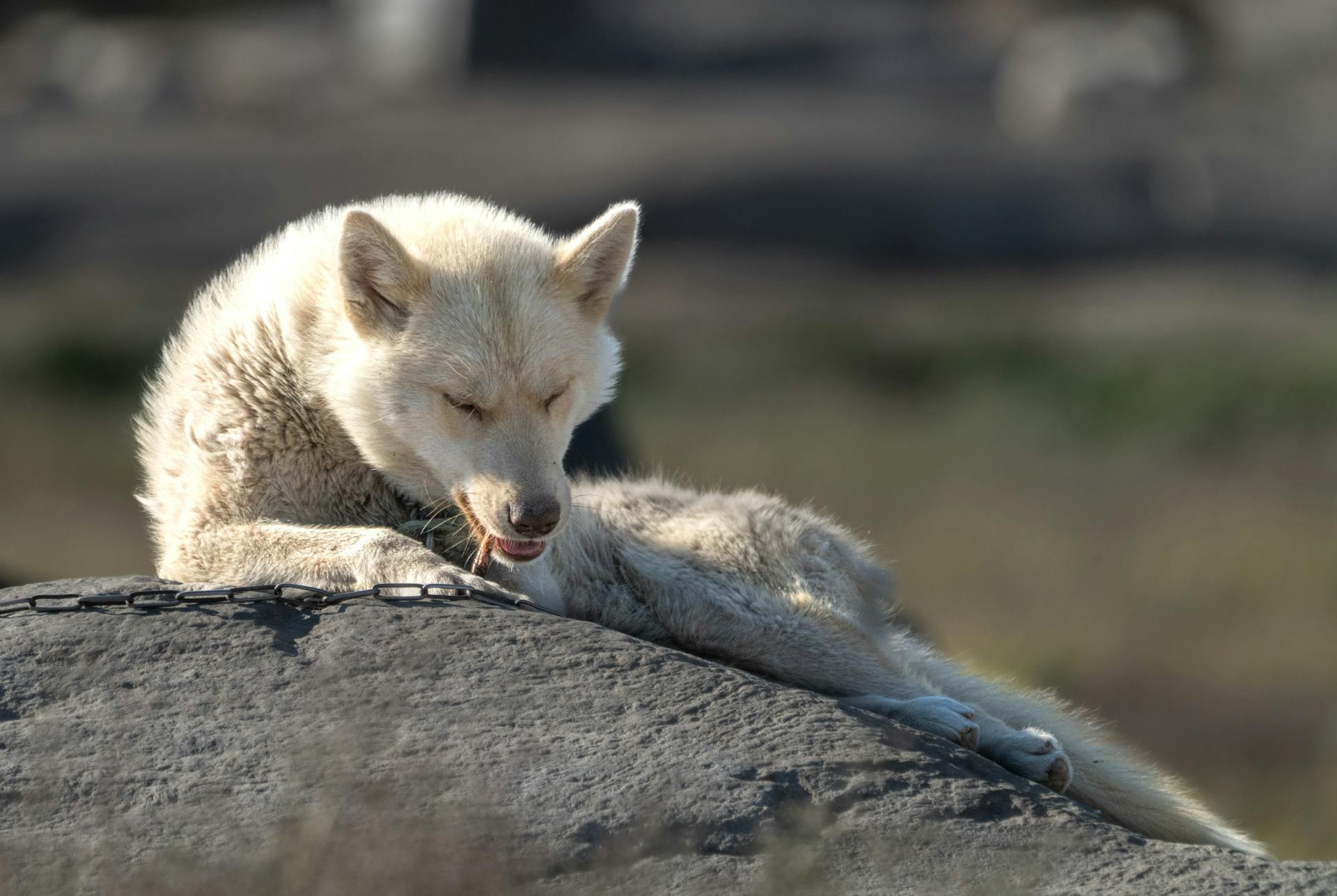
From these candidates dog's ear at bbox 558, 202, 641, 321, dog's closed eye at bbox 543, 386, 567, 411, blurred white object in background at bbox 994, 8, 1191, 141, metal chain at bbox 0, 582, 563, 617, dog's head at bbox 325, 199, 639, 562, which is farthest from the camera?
blurred white object in background at bbox 994, 8, 1191, 141

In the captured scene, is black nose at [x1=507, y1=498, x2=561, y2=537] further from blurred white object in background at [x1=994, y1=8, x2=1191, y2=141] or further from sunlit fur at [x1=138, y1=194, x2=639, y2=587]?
blurred white object in background at [x1=994, y1=8, x2=1191, y2=141]

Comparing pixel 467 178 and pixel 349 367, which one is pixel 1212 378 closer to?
pixel 467 178

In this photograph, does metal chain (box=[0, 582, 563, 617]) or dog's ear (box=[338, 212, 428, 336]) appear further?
dog's ear (box=[338, 212, 428, 336])

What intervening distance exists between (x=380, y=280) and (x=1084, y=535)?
42.2 ft

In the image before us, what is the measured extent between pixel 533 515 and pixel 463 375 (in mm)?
560

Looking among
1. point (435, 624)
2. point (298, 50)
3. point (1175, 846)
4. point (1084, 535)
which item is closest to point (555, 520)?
point (435, 624)

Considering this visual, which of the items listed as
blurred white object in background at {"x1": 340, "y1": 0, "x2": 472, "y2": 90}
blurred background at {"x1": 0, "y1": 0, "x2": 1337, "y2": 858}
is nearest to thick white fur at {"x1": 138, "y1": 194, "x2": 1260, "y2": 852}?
blurred background at {"x1": 0, "y1": 0, "x2": 1337, "y2": 858}

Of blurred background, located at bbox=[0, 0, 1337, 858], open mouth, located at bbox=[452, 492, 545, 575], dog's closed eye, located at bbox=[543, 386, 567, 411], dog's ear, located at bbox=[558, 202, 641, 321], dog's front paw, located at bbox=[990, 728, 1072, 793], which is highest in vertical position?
blurred background, located at bbox=[0, 0, 1337, 858]

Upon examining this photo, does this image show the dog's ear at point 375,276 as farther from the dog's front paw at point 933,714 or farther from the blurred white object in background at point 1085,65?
the blurred white object in background at point 1085,65

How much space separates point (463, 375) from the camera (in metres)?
5.04

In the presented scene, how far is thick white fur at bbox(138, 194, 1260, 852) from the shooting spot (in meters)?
5.02

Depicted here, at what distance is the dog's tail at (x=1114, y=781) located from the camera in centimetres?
512

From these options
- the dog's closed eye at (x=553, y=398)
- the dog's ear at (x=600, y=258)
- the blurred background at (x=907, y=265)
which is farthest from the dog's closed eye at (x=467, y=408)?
the blurred background at (x=907, y=265)

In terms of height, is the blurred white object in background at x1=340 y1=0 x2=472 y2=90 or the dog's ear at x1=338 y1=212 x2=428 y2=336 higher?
the blurred white object in background at x1=340 y1=0 x2=472 y2=90
